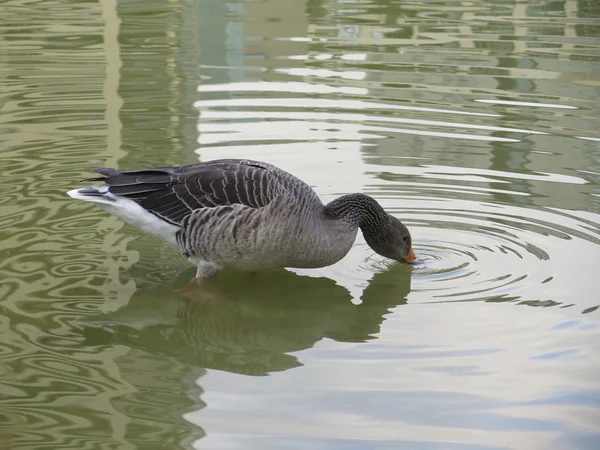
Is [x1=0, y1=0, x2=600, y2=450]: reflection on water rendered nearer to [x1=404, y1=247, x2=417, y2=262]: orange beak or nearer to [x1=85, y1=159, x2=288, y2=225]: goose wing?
[x1=404, y1=247, x2=417, y2=262]: orange beak

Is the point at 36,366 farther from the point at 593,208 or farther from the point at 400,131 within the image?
the point at 400,131

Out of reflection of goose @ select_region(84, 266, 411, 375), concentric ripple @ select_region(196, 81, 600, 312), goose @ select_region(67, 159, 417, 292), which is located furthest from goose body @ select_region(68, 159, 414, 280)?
concentric ripple @ select_region(196, 81, 600, 312)

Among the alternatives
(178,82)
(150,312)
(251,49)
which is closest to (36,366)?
(150,312)

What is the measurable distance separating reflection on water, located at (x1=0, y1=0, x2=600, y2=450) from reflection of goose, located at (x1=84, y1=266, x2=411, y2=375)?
0.02m

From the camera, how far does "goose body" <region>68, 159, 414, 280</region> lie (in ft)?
21.1

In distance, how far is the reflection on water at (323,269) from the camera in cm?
504

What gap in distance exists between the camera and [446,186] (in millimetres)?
8555

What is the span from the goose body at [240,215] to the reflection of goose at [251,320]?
247mm

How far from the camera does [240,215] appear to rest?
6.42 meters

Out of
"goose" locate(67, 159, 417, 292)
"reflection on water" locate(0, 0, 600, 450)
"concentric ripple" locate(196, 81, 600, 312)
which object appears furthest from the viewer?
"concentric ripple" locate(196, 81, 600, 312)

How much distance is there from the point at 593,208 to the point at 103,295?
414cm

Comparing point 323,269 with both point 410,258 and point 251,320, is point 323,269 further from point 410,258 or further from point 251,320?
point 251,320

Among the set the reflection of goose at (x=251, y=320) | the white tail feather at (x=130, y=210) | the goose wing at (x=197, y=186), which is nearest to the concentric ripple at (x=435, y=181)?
the reflection of goose at (x=251, y=320)

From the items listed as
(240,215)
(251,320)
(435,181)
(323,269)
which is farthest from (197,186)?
(435,181)
